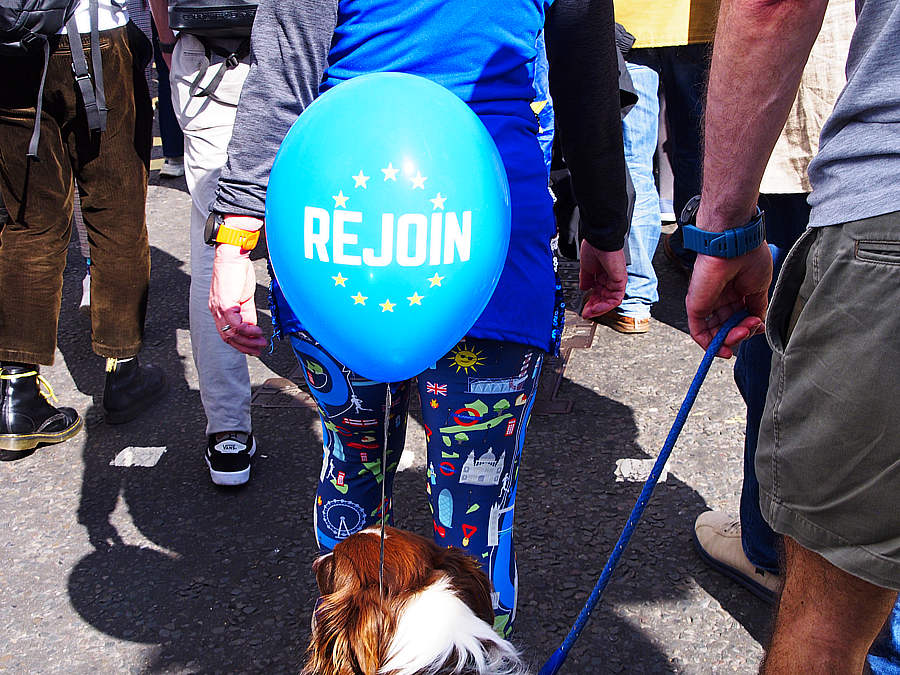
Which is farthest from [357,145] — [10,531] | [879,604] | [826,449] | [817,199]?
[10,531]

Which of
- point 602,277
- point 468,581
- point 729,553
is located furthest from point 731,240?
point 729,553

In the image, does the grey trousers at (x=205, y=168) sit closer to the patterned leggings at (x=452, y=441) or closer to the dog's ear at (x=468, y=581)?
the patterned leggings at (x=452, y=441)

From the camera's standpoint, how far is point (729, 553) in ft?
8.63

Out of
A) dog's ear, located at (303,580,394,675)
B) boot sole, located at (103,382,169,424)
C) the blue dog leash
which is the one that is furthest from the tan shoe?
boot sole, located at (103,382,169,424)

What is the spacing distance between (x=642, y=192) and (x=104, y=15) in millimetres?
2625

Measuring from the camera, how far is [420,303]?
1.40 meters

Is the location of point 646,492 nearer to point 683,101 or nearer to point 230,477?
point 230,477

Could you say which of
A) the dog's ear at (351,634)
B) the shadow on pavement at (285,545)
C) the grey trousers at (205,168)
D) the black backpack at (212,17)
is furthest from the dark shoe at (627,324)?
the dog's ear at (351,634)

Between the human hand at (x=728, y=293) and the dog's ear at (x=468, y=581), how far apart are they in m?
0.64

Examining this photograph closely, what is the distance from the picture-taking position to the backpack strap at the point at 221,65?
280cm

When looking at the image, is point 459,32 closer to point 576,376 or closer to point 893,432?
point 893,432

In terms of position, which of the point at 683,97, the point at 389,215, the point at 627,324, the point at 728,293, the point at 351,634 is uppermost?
the point at 389,215

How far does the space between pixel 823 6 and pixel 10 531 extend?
301cm

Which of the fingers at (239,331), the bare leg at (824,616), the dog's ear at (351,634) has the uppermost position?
the fingers at (239,331)
